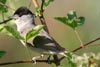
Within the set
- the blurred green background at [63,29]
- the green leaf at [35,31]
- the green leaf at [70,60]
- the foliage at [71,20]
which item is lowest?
the blurred green background at [63,29]

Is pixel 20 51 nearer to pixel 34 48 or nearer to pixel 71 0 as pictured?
pixel 71 0

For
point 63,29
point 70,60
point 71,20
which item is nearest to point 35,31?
point 70,60

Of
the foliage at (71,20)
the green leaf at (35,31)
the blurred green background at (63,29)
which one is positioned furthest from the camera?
the blurred green background at (63,29)

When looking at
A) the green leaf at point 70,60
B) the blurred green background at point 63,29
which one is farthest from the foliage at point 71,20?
the blurred green background at point 63,29

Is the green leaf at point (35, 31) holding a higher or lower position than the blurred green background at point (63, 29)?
higher

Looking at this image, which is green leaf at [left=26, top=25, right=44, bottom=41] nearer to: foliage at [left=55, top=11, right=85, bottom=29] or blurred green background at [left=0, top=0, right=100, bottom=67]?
foliage at [left=55, top=11, right=85, bottom=29]

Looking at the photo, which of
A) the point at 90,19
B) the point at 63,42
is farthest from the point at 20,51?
the point at 90,19

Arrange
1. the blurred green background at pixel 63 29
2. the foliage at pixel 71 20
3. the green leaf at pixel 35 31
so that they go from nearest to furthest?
1. the green leaf at pixel 35 31
2. the foliage at pixel 71 20
3. the blurred green background at pixel 63 29

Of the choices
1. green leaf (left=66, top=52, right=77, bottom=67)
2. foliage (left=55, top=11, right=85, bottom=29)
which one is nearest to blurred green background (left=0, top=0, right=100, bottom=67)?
foliage (left=55, top=11, right=85, bottom=29)

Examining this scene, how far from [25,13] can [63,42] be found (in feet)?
4.67

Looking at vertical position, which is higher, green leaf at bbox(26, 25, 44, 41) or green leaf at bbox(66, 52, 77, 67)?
green leaf at bbox(26, 25, 44, 41)

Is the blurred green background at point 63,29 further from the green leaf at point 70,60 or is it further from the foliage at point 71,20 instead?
→ the green leaf at point 70,60

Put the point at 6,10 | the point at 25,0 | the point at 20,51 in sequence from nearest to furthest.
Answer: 1. the point at 6,10
2. the point at 25,0
3. the point at 20,51

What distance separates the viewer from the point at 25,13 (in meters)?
2.44
